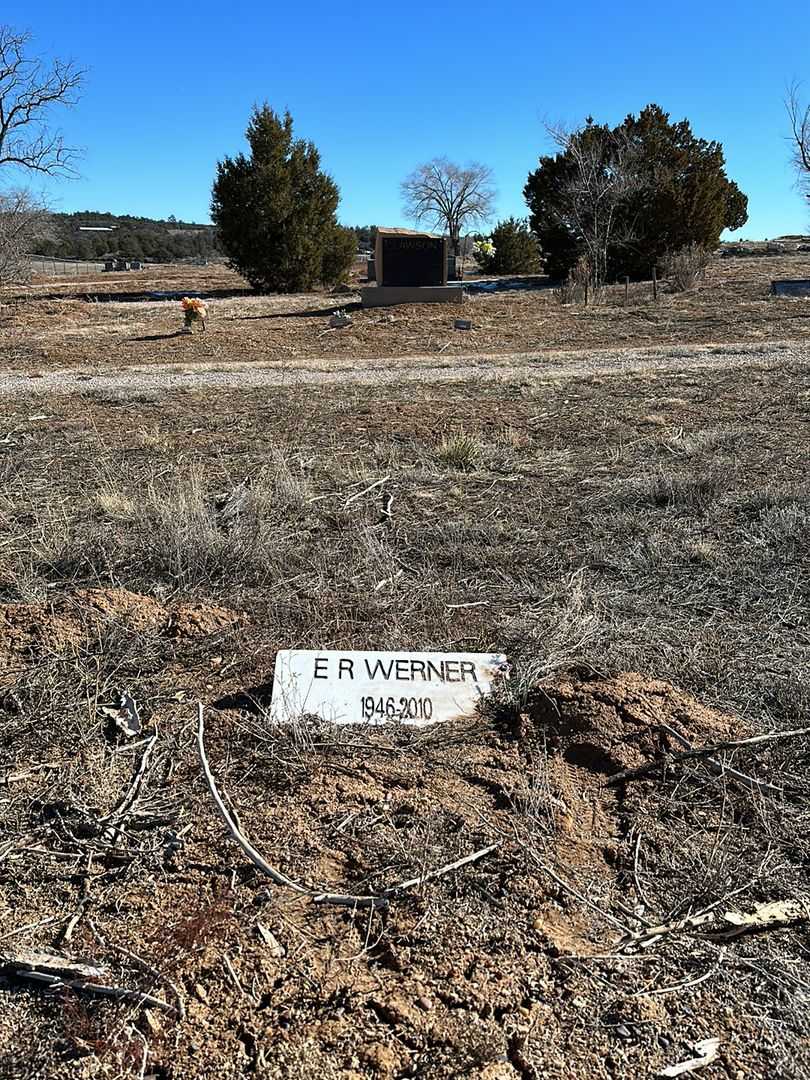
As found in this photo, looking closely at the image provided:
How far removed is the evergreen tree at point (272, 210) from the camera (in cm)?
2958

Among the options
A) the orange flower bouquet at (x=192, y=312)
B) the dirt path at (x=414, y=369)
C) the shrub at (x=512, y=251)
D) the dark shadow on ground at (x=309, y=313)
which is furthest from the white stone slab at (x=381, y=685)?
the shrub at (x=512, y=251)

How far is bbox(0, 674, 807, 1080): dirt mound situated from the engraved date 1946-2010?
97mm

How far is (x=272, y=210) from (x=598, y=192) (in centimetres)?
1193

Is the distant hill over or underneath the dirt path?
over

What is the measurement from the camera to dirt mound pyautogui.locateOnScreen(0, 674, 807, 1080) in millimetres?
1569

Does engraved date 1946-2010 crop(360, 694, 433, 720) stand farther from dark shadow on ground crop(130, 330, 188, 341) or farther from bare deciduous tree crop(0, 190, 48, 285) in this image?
bare deciduous tree crop(0, 190, 48, 285)

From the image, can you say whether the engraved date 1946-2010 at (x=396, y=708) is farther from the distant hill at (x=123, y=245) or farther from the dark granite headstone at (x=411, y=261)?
the distant hill at (x=123, y=245)

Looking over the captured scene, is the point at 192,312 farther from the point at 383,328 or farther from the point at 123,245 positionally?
the point at 123,245

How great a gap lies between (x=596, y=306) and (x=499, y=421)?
43.1ft

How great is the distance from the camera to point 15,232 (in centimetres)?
3142

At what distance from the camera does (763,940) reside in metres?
1.84

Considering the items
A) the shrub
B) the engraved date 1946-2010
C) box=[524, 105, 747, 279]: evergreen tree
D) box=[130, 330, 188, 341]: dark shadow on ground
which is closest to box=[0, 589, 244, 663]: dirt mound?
the engraved date 1946-2010

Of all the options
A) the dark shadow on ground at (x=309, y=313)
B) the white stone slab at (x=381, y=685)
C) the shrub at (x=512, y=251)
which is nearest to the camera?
the white stone slab at (x=381, y=685)

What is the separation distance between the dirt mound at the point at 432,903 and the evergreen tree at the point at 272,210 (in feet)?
97.3
